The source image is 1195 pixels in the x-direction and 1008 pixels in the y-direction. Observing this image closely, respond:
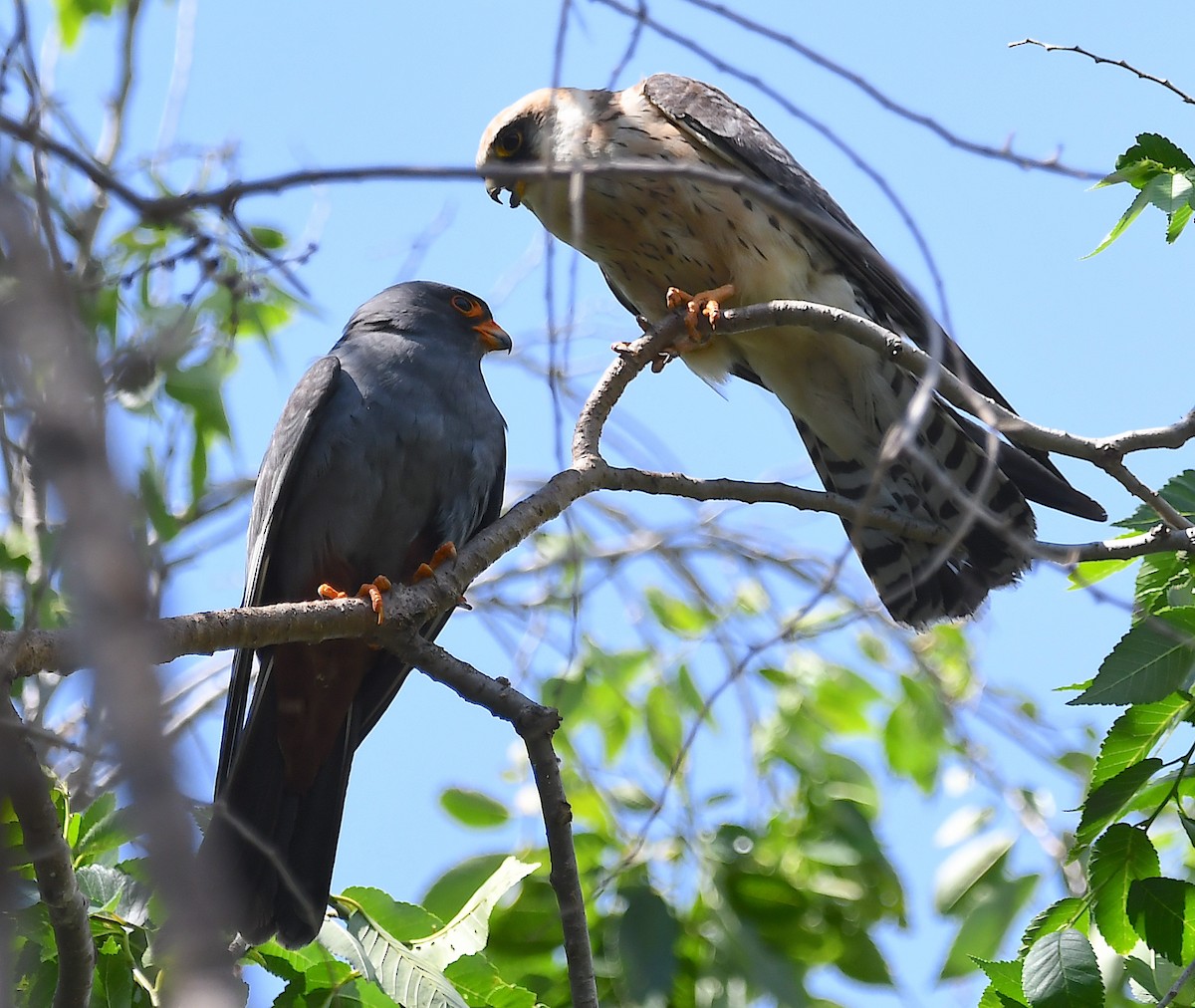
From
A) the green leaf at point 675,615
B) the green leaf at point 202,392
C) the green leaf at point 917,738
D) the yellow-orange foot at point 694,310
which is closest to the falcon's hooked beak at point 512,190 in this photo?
the yellow-orange foot at point 694,310

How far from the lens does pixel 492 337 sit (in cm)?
409

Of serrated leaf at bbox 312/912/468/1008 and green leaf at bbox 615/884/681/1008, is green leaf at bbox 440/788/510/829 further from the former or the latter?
serrated leaf at bbox 312/912/468/1008

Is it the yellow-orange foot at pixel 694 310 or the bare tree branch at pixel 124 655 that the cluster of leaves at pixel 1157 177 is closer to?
the yellow-orange foot at pixel 694 310

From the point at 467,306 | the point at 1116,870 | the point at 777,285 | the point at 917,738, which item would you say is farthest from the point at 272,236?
the point at 917,738

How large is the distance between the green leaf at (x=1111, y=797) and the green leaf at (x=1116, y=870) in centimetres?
3

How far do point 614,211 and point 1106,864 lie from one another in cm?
249

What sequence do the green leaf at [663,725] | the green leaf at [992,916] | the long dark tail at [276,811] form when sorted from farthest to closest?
the green leaf at [663,725], the green leaf at [992,916], the long dark tail at [276,811]

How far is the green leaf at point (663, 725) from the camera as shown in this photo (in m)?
4.89

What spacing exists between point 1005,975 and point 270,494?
2.07 meters

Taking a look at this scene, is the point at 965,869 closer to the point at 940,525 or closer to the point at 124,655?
the point at 940,525

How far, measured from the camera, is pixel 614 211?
161 inches

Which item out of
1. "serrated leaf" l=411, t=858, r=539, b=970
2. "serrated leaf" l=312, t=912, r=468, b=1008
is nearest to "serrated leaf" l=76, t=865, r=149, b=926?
"serrated leaf" l=312, t=912, r=468, b=1008

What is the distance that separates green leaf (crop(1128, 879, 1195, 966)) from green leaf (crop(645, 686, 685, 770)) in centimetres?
265

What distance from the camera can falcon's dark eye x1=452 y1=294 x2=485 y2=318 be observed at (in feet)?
13.6
